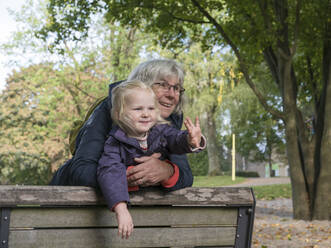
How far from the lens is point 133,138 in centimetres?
241

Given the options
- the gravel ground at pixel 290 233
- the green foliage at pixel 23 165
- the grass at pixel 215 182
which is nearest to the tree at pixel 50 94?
the green foliage at pixel 23 165

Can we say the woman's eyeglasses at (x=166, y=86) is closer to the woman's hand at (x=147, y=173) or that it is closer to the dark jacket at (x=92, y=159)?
the dark jacket at (x=92, y=159)

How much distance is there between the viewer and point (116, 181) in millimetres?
2209

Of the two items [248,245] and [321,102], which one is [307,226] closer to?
[321,102]

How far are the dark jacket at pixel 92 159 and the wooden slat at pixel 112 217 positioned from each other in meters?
0.15

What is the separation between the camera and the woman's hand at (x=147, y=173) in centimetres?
231

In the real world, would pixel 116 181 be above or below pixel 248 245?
above

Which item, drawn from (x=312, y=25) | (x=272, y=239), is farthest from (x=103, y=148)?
(x=312, y=25)

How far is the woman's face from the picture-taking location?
310cm

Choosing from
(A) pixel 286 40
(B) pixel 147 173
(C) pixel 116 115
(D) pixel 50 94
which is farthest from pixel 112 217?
(D) pixel 50 94

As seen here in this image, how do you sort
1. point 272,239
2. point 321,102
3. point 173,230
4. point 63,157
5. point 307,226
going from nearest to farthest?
1. point 173,230
2. point 272,239
3. point 307,226
4. point 321,102
5. point 63,157

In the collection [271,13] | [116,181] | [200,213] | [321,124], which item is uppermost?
[271,13]

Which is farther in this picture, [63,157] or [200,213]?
[63,157]

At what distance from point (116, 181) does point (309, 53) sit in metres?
10.2
